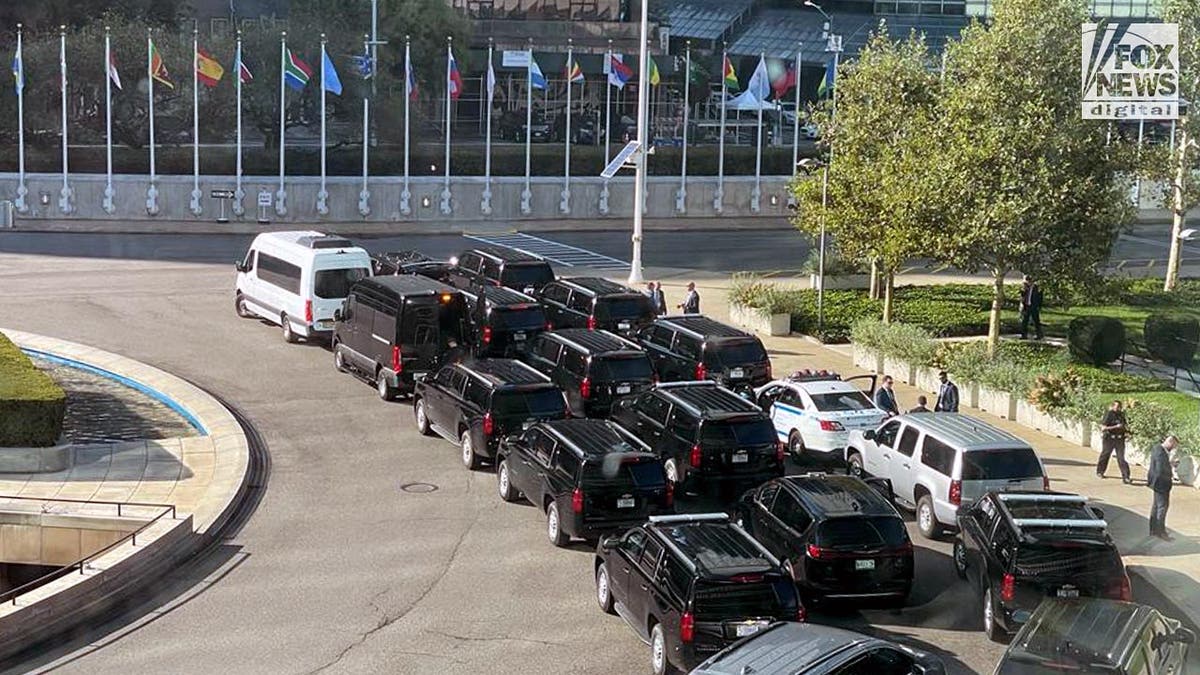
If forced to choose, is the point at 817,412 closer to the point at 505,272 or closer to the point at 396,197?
the point at 505,272

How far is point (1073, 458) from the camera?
1056 inches

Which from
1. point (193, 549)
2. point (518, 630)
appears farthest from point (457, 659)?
point (193, 549)

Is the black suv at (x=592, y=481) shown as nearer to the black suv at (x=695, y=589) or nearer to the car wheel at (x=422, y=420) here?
the black suv at (x=695, y=589)

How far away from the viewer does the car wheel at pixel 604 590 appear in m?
18.8

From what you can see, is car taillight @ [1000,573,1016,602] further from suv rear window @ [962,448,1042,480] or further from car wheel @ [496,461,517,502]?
car wheel @ [496,461,517,502]

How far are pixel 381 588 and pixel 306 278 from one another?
15.5 m

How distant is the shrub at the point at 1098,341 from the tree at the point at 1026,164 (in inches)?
65.5

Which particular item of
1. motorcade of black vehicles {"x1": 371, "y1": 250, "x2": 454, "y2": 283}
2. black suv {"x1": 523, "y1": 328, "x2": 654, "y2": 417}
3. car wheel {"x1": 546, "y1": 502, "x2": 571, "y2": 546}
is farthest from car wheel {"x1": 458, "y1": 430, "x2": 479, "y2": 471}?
motorcade of black vehicles {"x1": 371, "y1": 250, "x2": 454, "y2": 283}

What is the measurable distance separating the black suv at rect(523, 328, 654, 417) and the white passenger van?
6789mm

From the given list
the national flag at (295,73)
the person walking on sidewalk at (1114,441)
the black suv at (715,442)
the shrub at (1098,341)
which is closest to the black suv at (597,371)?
the black suv at (715,442)

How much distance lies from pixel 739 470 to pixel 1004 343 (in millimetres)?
14102

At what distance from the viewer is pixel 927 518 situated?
22.5 meters

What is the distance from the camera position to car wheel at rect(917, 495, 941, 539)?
22266 millimetres

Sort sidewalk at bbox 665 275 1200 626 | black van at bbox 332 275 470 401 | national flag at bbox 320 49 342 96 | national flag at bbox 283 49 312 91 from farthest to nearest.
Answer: national flag at bbox 320 49 342 96 < national flag at bbox 283 49 312 91 < black van at bbox 332 275 470 401 < sidewalk at bbox 665 275 1200 626
